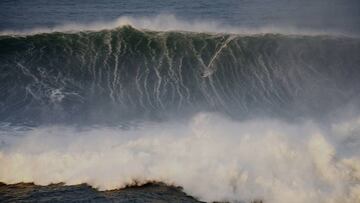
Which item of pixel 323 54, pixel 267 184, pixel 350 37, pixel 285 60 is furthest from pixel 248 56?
pixel 267 184

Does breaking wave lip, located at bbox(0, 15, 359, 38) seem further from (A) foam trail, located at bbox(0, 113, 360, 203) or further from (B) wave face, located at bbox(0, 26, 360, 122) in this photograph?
(A) foam trail, located at bbox(0, 113, 360, 203)

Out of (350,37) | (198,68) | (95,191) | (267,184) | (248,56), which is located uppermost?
(350,37)

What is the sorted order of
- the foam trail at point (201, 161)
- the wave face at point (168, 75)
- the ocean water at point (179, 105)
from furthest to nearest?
the wave face at point (168, 75), the ocean water at point (179, 105), the foam trail at point (201, 161)

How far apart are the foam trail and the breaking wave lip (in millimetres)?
5674

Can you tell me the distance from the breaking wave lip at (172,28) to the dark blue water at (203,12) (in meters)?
0.58

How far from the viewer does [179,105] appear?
38.1 ft

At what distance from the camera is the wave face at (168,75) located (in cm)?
1138

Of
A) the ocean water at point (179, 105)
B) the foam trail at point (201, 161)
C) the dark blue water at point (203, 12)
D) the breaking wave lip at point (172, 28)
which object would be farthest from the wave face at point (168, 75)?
the dark blue water at point (203, 12)

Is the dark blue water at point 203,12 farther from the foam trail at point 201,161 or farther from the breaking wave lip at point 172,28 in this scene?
the foam trail at point 201,161

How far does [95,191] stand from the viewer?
26.4 feet

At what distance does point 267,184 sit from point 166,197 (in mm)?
1959

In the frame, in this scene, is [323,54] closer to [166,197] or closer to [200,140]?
[200,140]

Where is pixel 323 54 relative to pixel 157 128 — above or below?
above

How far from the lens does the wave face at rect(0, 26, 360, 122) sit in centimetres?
1138
